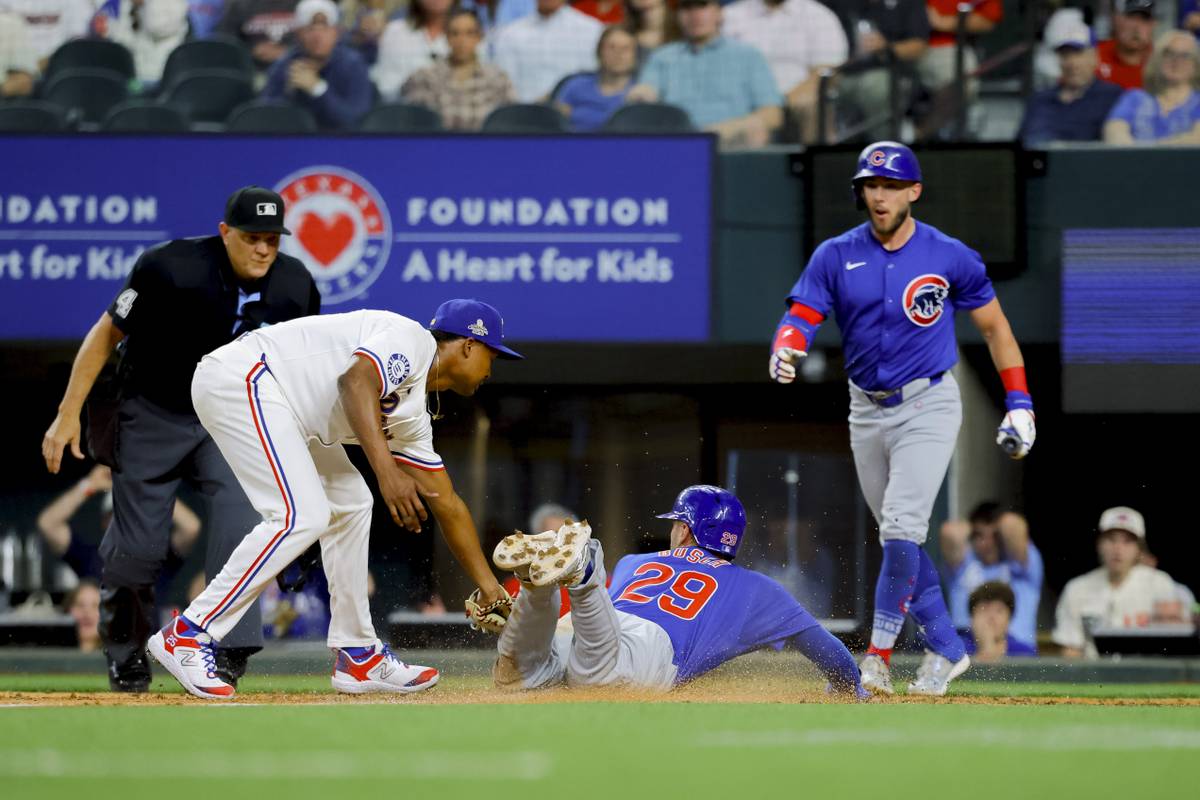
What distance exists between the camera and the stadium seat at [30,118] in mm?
11352

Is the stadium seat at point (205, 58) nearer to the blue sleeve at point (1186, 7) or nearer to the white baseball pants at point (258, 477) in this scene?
the blue sleeve at point (1186, 7)

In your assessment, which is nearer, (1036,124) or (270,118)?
(1036,124)

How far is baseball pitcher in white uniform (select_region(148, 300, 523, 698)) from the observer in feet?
18.4

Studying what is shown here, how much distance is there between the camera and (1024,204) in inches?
432

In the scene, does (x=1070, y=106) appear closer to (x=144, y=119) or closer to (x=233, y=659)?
(x=144, y=119)

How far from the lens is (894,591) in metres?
6.58

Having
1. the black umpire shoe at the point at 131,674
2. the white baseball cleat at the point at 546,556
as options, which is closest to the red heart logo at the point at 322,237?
the black umpire shoe at the point at 131,674

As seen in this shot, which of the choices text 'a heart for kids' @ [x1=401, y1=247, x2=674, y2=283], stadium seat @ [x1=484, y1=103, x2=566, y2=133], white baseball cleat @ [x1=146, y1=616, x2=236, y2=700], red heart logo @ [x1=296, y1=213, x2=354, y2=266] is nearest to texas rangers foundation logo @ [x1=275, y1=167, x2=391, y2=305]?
red heart logo @ [x1=296, y1=213, x2=354, y2=266]

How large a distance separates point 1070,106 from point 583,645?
662 centimetres

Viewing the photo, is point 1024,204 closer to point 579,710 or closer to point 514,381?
point 514,381

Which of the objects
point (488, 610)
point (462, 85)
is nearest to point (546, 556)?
point (488, 610)

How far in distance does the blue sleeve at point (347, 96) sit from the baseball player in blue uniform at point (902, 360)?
5.42 m

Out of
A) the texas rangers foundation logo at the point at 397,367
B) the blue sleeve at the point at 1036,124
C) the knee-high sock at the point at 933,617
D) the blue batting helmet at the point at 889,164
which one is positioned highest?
the blue sleeve at the point at 1036,124

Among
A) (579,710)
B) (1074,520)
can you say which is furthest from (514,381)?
(579,710)
